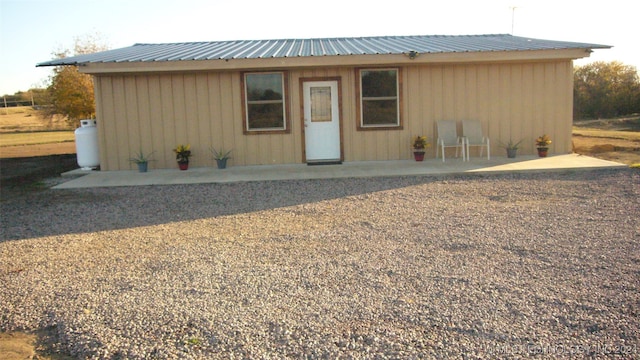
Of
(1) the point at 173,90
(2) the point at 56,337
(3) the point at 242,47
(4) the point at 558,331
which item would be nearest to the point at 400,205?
(4) the point at 558,331

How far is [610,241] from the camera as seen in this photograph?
5691mm

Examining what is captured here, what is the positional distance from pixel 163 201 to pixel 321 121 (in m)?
4.57

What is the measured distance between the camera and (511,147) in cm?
1227

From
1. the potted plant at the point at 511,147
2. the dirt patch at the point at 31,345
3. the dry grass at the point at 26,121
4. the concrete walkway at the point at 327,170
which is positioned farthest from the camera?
the dry grass at the point at 26,121

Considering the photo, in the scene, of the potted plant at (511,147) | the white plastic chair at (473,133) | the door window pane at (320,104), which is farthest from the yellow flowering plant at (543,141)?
the door window pane at (320,104)

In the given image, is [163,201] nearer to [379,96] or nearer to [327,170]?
[327,170]

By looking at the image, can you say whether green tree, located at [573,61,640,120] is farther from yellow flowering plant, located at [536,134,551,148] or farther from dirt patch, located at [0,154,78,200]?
dirt patch, located at [0,154,78,200]

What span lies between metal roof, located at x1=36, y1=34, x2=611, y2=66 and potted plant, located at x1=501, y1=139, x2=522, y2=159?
6.76 ft

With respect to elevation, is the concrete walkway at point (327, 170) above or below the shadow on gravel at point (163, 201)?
above

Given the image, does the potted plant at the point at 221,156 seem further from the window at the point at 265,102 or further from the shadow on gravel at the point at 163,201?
the shadow on gravel at the point at 163,201

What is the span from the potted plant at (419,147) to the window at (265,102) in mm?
2765

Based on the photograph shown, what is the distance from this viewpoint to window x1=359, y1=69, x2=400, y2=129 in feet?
Result: 40.0

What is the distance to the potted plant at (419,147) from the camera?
11992mm

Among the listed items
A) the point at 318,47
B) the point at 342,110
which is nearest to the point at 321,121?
the point at 342,110
